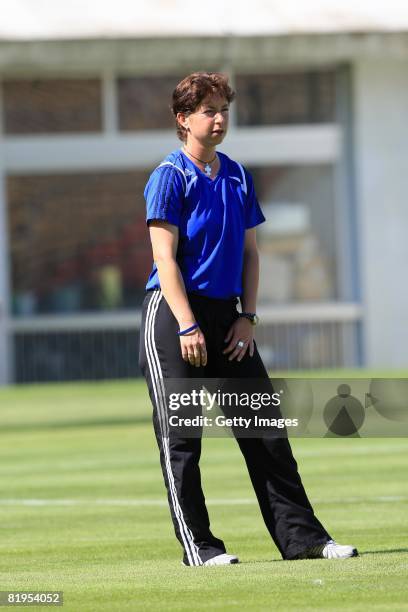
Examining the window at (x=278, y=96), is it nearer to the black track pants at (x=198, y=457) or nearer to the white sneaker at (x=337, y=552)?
the black track pants at (x=198, y=457)

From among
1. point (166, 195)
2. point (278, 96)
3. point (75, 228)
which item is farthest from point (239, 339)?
point (278, 96)

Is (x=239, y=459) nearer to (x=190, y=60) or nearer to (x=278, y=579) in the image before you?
(x=278, y=579)

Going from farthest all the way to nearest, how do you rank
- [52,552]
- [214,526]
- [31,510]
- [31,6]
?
[31,6], [31,510], [214,526], [52,552]

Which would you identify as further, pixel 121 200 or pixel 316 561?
pixel 121 200

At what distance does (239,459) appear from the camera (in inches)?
517

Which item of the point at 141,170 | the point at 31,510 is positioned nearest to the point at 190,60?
the point at 141,170

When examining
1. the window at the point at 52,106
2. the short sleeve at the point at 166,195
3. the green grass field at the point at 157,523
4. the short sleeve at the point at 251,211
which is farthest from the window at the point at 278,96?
the short sleeve at the point at 166,195

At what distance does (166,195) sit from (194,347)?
0.65 m

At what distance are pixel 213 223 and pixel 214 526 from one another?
242 cm

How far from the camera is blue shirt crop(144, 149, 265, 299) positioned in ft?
23.3

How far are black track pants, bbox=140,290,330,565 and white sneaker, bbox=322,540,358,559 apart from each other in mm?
52

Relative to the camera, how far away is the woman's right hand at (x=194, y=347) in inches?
276

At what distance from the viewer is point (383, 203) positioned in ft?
79.7

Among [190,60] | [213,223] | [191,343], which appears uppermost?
[190,60]
